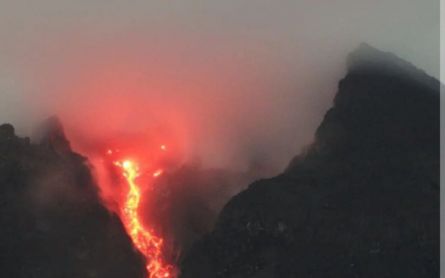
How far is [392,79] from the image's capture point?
146625 mm

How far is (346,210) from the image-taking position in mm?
118938

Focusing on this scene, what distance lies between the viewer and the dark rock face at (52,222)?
11200 centimetres

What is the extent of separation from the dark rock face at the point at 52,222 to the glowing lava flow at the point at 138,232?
3.83m

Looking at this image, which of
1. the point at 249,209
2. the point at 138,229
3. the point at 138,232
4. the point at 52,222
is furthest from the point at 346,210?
the point at 52,222

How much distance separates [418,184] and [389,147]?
1050 cm

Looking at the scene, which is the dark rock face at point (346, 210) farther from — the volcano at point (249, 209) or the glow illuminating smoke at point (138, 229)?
the glow illuminating smoke at point (138, 229)

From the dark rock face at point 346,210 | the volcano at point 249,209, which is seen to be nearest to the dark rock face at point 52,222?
the volcano at point 249,209

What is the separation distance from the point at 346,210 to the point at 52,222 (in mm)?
43802

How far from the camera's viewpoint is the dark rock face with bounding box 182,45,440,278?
112375mm

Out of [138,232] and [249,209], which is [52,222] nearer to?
[138,232]

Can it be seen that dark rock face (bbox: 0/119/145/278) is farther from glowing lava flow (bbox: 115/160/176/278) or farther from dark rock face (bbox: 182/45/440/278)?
dark rock face (bbox: 182/45/440/278)

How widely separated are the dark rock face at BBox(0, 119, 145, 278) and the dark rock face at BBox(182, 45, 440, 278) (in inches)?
479

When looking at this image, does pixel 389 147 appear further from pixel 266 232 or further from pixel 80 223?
pixel 80 223

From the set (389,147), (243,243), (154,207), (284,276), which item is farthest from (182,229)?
(389,147)
